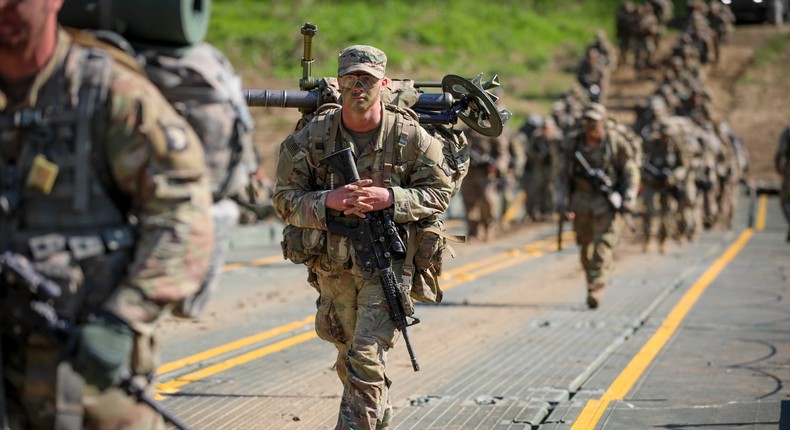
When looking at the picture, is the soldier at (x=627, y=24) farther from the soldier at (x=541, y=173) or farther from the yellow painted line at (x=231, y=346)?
the yellow painted line at (x=231, y=346)

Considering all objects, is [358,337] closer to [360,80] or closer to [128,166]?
[360,80]

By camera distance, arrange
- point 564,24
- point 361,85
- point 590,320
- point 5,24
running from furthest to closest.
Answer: point 564,24
point 590,320
point 361,85
point 5,24

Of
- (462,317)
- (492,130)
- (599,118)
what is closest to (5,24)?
(492,130)

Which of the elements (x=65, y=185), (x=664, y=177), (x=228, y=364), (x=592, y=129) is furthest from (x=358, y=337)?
(x=664, y=177)

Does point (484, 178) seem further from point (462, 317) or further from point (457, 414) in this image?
point (457, 414)

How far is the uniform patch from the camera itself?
447 cm

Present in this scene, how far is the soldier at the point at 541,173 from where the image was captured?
98.7 ft

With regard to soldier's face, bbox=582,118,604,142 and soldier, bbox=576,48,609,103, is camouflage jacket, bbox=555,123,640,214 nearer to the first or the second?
soldier's face, bbox=582,118,604,142

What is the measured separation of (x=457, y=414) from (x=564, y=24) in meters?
65.0

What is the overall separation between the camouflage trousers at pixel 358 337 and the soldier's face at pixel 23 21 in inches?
116

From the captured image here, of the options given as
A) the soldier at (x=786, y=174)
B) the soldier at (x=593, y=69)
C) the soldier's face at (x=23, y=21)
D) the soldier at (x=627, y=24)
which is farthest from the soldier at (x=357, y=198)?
the soldier at (x=627, y=24)

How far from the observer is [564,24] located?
2844 inches

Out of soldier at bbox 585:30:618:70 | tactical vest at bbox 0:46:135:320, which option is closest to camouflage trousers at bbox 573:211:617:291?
tactical vest at bbox 0:46:135:320

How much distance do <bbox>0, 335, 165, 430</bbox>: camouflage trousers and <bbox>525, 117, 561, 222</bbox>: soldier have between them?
25609 mm
